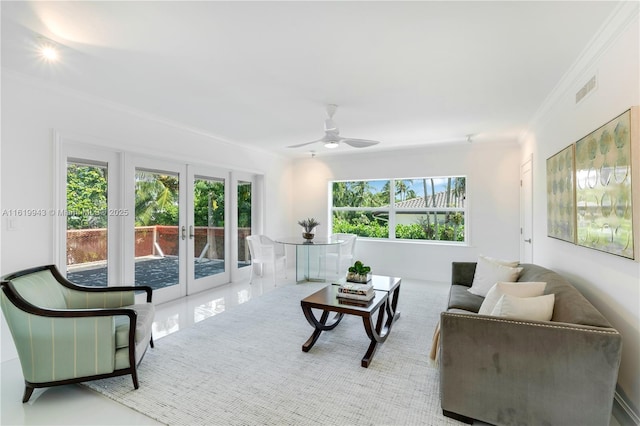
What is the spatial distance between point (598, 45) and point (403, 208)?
390 cm

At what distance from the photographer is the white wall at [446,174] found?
16.1ft

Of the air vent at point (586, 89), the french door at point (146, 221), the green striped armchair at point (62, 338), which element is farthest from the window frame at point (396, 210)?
the green striped armchair at point (62, 338)

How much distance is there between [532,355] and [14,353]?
12.8 ft

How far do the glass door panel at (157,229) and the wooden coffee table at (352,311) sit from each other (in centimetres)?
241

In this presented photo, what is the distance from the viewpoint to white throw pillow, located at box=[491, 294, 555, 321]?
5.89ft

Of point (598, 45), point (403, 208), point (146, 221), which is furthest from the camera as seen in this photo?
point (403, 208)

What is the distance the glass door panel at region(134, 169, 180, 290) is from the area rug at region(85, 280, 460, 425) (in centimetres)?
123

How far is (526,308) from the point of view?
1.81 meters

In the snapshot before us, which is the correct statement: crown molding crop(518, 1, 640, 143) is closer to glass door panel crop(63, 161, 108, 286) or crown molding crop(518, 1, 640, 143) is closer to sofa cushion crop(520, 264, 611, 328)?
sofa cushion crop(520, 264, 611, 328)

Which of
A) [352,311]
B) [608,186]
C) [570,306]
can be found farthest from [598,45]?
[352,311]

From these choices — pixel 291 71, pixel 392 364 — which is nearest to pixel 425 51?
pixel 291 71

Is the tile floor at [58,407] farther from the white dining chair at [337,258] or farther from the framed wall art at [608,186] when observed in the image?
the white dining chair at [337,258]

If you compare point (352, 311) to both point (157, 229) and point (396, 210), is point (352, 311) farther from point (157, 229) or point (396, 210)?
point (396, 210)

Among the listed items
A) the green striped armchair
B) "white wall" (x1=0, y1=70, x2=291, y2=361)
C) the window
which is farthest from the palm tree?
the window
